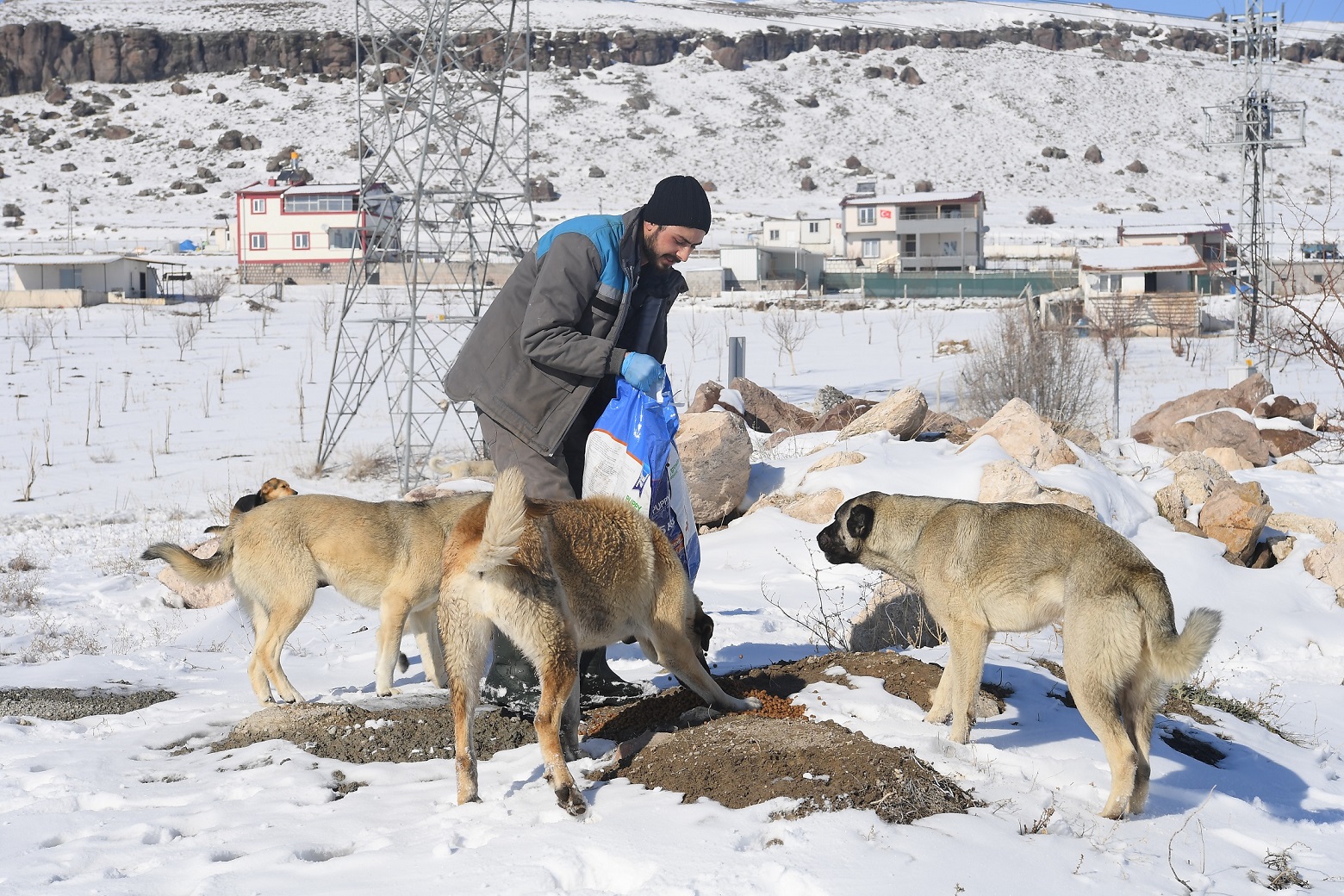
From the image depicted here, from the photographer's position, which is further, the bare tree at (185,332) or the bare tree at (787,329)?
the bare tree at (787,329)

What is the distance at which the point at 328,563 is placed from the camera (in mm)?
6051

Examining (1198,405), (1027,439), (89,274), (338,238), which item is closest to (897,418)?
(1027,439)

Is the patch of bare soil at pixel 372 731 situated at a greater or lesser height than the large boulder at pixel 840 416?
lesser

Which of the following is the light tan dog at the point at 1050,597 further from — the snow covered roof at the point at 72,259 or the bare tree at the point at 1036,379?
the snow covered roof at the point at 72,259

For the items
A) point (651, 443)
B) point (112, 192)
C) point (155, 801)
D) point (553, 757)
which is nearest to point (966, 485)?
point (651, 443)

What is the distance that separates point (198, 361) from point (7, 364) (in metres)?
4.01

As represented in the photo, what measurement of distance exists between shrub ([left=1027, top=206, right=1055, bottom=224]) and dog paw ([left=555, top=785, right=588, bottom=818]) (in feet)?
244

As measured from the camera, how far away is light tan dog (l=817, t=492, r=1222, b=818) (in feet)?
13.9

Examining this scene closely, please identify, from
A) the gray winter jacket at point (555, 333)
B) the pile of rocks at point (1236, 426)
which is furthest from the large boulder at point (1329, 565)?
the gray winter jacket at point (555, 333)

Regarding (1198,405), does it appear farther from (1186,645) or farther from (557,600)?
(557,600)

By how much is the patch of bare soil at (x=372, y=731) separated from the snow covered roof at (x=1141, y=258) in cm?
4800

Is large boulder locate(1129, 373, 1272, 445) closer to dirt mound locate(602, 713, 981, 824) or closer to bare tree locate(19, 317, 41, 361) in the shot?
dirt mound locate(602, 713, 981, 824)

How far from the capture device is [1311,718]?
6805mm

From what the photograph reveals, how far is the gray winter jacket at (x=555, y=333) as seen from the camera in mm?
4914
